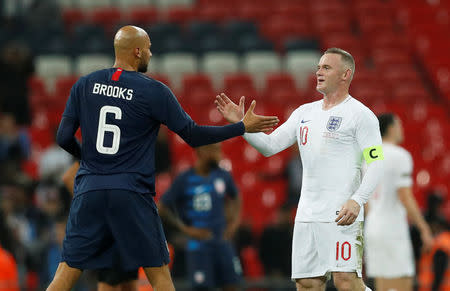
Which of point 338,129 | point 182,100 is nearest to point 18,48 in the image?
point 182,100

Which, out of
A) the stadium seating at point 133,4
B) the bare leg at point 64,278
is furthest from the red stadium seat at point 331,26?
the bare leg at point 64,278

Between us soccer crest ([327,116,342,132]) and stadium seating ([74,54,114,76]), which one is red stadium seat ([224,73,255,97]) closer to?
stadium seating ([74,54,114,76])

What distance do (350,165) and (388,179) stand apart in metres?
2.10

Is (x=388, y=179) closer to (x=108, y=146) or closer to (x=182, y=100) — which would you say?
→ (x=108, y=146)

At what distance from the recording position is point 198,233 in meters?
8.41

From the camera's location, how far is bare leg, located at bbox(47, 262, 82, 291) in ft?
17.3

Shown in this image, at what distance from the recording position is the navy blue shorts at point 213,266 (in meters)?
8.36

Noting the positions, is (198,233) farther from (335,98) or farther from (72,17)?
(72,17)

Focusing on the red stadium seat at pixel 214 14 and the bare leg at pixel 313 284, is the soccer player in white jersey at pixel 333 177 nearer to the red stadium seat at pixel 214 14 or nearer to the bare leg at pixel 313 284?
the bare leg at pixel 313 284

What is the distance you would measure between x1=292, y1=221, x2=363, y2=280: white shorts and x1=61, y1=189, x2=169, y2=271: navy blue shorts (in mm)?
1044

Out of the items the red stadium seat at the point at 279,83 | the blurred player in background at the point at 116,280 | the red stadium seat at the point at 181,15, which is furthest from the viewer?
the red stadium seat at the point at 181,15

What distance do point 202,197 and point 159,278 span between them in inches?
129

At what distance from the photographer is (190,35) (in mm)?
18438

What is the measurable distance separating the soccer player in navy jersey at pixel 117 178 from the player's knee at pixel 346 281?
1.25m
